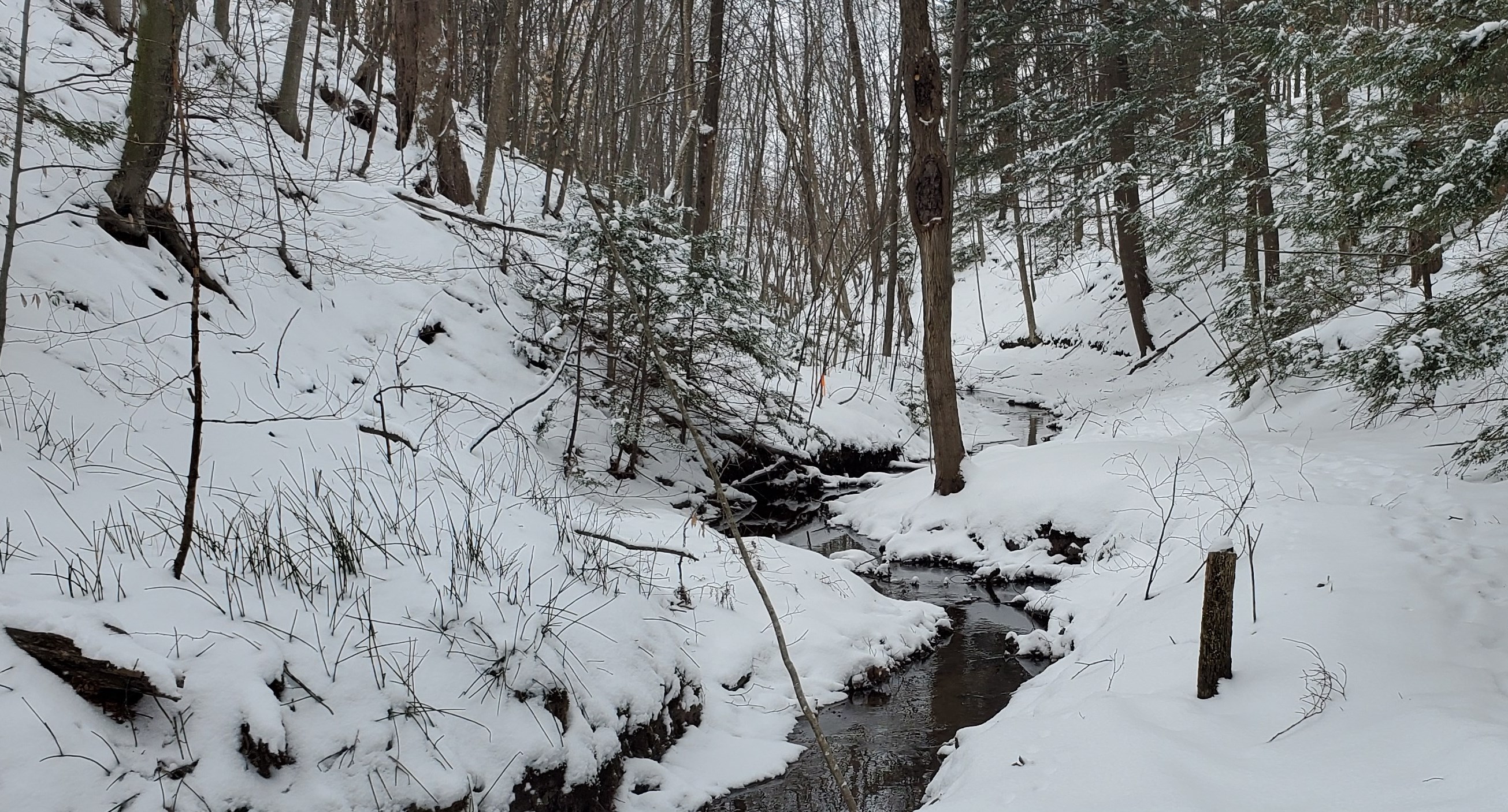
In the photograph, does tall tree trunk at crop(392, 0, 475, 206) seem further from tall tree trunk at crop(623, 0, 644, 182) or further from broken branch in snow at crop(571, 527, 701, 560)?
broken branch in snow at crop(571, 527, 701, 560)

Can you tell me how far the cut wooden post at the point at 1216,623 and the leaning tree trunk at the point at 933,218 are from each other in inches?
179

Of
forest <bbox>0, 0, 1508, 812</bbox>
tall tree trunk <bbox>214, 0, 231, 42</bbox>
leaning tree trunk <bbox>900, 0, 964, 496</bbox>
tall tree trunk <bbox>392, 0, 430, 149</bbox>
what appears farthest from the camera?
tall tree trunk <bbox>214, 0, 231, 42</bbox>

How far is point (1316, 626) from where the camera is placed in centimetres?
402

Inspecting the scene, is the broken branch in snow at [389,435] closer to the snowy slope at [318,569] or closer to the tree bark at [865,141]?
the snowy slope at [318,569]

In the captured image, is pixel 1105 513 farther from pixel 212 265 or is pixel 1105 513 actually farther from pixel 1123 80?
pixel 1123 80

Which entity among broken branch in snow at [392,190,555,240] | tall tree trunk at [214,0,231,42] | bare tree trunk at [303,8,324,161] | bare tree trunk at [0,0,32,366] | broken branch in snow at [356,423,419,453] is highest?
tall tree trunk at [214,0,231,42]

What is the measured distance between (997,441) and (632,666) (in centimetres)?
1002

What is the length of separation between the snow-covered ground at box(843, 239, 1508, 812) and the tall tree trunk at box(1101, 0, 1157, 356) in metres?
5.57

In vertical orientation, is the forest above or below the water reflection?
above

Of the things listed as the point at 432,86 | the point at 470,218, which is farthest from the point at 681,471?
the point at 432,86

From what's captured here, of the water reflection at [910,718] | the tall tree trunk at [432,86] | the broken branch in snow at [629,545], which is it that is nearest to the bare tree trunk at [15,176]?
the broken branch in snow at [629,545]

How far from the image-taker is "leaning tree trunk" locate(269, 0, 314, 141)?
9.32 m

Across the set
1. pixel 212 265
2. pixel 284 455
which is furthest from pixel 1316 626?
pixel 212 265

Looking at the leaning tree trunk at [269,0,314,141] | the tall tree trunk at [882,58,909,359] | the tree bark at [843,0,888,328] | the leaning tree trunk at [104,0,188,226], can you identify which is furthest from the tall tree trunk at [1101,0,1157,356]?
the leaning tree trunk at [104,0,188,226]
